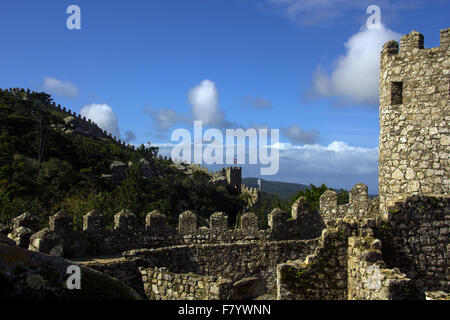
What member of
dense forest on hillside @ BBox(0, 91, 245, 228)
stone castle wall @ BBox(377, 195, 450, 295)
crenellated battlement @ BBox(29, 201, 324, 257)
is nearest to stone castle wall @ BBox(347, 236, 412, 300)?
stone castle wall @ BBox(377, 195, 450, 295)

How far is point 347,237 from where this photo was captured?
716 centimetres

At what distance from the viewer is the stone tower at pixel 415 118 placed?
880 centimetres

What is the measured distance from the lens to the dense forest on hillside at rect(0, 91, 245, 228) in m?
37.7

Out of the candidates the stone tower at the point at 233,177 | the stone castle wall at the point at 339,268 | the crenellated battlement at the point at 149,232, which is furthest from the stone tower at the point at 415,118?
the stone tower at the point at 233,177

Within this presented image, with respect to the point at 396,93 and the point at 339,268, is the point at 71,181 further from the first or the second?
the point at 339,268

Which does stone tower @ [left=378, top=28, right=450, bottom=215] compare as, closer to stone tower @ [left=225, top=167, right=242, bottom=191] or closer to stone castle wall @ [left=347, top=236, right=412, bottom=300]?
stone castle wall @ [left=347, top=236, right=412, bottom=300]

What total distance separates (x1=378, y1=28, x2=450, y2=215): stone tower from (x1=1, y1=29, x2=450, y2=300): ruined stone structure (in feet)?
0.07

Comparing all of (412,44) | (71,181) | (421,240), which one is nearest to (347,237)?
(421,240)

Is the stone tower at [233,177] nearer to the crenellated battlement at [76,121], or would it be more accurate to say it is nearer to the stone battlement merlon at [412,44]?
the crenellated battlement at [76,121]

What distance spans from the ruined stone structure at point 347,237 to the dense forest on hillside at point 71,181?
52.4 ft

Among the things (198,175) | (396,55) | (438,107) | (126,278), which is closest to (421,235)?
(438,107)

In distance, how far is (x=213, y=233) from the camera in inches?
543
